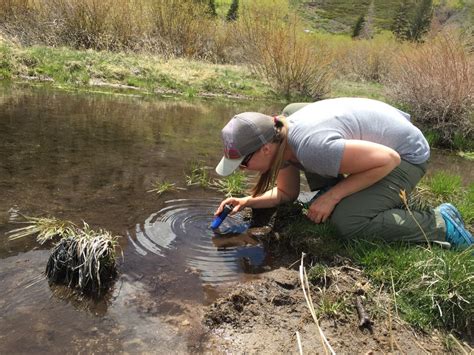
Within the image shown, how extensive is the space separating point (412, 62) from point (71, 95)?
8.56 m

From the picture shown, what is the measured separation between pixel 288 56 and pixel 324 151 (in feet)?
46.2

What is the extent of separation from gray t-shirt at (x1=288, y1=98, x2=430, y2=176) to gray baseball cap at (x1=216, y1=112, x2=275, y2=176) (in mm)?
202

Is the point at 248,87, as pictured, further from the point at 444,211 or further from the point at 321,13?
the point at 321,13

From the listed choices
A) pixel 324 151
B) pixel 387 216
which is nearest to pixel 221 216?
pixel 324 151

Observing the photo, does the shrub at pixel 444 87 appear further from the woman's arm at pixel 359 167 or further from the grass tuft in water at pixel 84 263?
the grass tuft in water at pixel 84 263

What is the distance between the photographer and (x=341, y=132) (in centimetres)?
337

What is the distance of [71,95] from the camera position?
35.5 feet

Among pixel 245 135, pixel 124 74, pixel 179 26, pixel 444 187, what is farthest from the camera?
pixel 179 26

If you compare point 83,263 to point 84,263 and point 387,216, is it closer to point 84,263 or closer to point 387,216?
point 84,263

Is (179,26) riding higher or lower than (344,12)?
higher

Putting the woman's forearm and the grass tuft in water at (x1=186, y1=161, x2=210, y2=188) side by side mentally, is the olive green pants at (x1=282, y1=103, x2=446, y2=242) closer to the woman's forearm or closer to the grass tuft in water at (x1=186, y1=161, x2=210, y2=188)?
the woman's forearm

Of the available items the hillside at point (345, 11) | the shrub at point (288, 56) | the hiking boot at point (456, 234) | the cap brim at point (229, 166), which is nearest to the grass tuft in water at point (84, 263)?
the cap brim at point (229, 166)

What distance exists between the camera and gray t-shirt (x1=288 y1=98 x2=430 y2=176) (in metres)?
3.24

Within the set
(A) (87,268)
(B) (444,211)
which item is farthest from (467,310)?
(A) (87,268)
